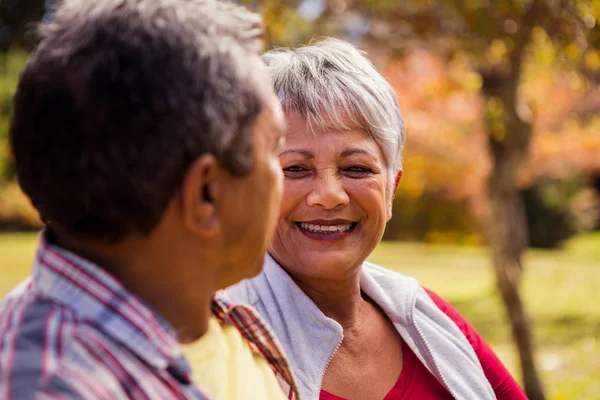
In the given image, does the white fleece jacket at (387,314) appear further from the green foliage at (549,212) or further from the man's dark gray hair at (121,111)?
the green foliage at (549,212)

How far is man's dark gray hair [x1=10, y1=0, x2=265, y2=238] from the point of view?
4.16 ft

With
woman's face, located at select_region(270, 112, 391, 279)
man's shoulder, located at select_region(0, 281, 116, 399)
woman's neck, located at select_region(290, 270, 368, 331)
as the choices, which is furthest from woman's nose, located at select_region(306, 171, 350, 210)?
man's shoulder, located at select_region(0, 281, 116, 399)

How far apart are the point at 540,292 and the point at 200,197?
14.8 m

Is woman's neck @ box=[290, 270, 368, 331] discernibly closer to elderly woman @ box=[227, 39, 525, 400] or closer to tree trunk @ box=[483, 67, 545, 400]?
elderly woman @ box=[227, 39, 525, 400]

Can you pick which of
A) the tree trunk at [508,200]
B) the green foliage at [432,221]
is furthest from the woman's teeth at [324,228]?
the green foliage at [432,221]

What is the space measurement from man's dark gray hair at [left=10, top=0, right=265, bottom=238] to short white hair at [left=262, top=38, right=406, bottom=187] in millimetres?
1061

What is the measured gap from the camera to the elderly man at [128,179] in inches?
48.9

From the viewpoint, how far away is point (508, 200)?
23.7ft

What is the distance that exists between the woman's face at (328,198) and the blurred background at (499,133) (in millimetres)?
896

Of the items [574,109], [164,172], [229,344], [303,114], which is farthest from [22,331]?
[574,109]

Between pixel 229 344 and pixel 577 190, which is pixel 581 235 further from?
pixel 229 344

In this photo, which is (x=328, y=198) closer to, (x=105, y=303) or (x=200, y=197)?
(x=200, y=197)

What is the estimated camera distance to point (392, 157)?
2.59 m

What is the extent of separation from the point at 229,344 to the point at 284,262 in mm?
868
